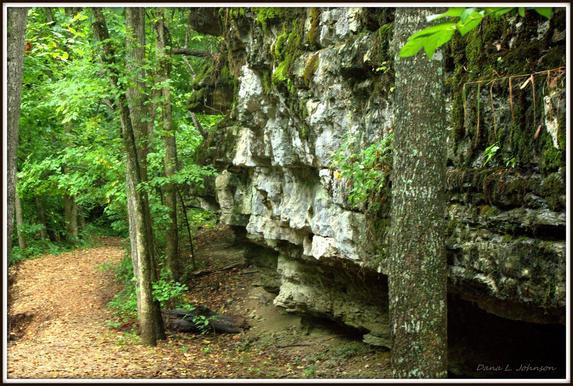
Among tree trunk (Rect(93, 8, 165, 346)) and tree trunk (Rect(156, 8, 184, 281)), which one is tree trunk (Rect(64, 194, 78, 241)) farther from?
tree trunk (Rect(93, 8, 165, 346))

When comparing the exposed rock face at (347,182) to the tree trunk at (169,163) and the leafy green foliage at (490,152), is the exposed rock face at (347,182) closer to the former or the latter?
the leafy green foliage at (490,152)

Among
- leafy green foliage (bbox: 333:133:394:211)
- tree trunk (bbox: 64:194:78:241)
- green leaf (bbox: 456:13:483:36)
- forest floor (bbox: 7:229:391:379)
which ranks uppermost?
green leaf (bbox: 456:13:483:36)

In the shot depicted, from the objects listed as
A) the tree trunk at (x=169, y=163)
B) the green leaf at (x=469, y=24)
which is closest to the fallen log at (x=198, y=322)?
the tree trunk at (x=169, y=163)

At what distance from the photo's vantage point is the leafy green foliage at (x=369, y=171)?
22.9ft

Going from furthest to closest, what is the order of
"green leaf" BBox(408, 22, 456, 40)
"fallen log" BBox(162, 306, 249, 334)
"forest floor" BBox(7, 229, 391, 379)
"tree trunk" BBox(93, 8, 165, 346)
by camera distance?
"fallen log" BBox(162, 306, 249, 334), "tree trunk" BBox(93, 8, 165, 346), "forest floor" BBox(7, 229, 391, 379), "green leaf" BBox(408, 22, 456, 40)

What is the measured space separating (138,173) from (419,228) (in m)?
6.68

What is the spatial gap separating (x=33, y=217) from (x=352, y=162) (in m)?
17.1

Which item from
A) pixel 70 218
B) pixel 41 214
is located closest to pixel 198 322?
pixel 41 214

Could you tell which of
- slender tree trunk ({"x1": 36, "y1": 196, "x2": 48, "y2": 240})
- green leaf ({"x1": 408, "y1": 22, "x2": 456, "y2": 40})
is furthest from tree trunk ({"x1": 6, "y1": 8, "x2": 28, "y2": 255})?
slender tree trunk ({"x1": 36, "y1": 196, "x2": 48, "y2": 240})

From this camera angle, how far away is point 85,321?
42.4ft

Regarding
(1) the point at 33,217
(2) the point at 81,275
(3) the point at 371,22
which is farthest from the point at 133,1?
(1) the point at 33,217

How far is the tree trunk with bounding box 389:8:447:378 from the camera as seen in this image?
451 cm

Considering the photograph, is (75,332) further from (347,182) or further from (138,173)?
(347,182)

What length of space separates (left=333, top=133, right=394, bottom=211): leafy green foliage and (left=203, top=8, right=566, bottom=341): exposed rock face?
27 centimetres
